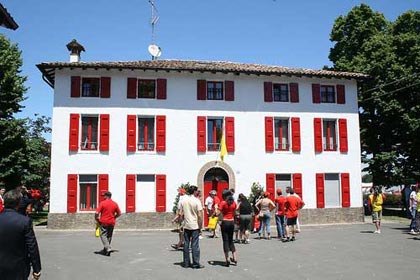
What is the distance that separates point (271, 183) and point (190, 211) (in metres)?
13.0

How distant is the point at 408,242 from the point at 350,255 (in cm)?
384

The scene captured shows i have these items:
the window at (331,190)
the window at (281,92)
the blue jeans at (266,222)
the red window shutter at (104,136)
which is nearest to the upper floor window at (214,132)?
the window at (281,92)

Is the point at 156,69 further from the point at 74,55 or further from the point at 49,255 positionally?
the point at 49,255

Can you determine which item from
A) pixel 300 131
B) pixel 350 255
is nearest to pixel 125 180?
pixel 300 131

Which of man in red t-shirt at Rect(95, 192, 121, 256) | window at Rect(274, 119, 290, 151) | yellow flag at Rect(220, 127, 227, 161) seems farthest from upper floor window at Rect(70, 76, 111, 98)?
man in red t-shirt at Rect(95, 192, 121, 256)

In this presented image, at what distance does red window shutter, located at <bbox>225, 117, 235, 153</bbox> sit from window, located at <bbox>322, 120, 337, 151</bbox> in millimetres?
5411

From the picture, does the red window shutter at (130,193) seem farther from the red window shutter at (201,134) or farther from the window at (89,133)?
the red window shutter at (201,134)

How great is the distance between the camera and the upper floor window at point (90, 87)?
70.2ft

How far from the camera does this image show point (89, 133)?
70.3 ft

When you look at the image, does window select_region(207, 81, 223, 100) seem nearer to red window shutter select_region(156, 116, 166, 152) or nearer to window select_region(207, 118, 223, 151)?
window select_region(207, 118, 223, 151)

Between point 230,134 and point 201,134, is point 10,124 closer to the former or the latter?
point 201,134

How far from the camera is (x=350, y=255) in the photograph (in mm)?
11234

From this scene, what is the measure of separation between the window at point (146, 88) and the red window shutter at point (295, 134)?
7.90m

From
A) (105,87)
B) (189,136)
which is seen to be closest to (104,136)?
(105,87)
